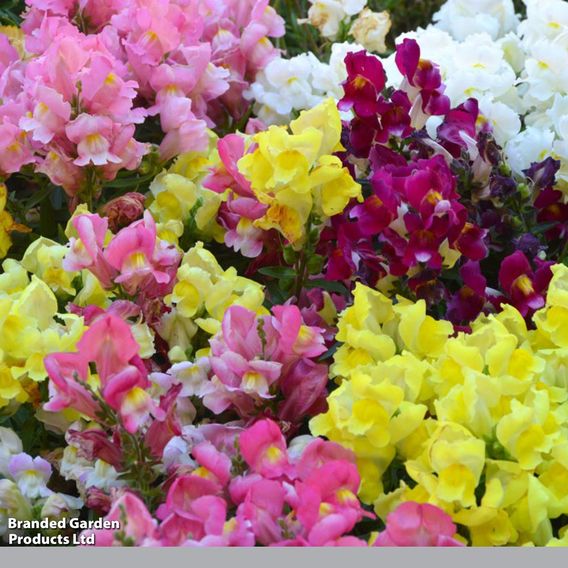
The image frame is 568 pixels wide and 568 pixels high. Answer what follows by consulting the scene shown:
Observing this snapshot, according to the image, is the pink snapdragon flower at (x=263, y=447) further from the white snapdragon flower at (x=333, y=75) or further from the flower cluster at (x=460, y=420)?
the white snapdragon flower at (x=333, y=75)

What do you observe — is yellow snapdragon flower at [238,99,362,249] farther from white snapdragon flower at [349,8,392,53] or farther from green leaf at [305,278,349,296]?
white snapdragon flower at [349,8,392,53]

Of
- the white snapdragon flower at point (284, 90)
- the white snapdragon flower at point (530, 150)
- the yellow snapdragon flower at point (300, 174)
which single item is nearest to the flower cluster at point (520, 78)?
the white snapdragon flower at point (530, 150)

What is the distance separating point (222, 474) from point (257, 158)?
56cm

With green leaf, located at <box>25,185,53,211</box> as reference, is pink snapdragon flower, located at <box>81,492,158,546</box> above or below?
below

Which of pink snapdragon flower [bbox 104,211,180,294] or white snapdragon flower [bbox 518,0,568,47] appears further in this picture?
white snapdragon flower [bbox 518,0,568,47]

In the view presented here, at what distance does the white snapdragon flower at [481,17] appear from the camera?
2.56 metres

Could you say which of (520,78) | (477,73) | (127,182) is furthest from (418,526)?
(520,78)

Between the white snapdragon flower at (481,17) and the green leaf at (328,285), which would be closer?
the green leaf at (328,285)

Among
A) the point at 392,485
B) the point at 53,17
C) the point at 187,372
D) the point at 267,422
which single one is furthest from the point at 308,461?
the point at 53,17

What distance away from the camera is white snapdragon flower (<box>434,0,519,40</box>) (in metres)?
2.56

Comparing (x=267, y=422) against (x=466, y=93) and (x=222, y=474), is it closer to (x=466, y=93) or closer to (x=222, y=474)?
(x=222, y=474)

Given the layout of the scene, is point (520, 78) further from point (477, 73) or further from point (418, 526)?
point (418, 526)

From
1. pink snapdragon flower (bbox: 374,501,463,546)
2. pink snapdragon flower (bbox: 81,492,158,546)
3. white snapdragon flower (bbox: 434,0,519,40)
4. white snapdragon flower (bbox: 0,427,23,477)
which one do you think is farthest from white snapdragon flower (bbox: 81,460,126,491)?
white snapdragon flower (bbox: 434,0,519,40)

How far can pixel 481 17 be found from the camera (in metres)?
2.55
